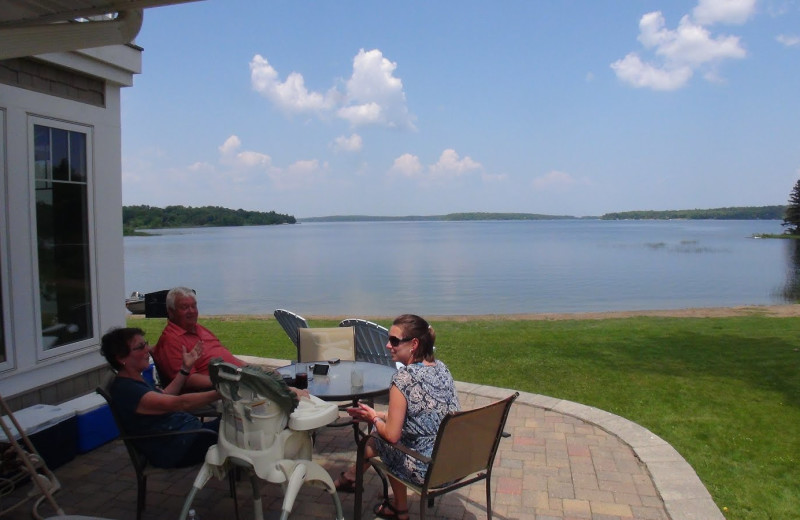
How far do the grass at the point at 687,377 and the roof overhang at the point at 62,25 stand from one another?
13.2ft

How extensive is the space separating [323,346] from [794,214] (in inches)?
3408

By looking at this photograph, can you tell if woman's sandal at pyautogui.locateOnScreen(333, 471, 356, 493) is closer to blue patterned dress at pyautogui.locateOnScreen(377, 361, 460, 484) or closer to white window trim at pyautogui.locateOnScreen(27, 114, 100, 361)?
blue patterned dress at pyautogui.locateOnScreen(377, 361, 460, 484)

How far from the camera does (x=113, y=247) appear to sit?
15.5 ft

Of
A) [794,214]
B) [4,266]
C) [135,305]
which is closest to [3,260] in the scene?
[4,266]

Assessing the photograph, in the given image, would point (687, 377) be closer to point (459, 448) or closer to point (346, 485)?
point (346, 485)

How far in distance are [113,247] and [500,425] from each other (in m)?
3.58

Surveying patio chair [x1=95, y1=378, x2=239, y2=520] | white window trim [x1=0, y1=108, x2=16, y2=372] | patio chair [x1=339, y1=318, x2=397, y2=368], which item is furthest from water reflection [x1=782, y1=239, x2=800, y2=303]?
white window trim [x1=0, y1=108, x2=16, y2=372]

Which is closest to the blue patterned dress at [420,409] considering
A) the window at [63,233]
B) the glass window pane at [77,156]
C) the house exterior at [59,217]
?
the house exterior at [59,217]

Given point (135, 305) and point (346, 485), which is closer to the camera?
point (346, 485)

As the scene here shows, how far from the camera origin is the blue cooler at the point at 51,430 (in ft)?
11.1

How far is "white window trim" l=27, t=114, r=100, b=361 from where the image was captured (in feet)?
13.1

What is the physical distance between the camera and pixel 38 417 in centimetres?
350

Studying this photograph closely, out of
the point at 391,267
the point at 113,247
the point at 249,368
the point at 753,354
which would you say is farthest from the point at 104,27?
the point at 391,267

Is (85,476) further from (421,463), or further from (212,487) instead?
(421,463)
